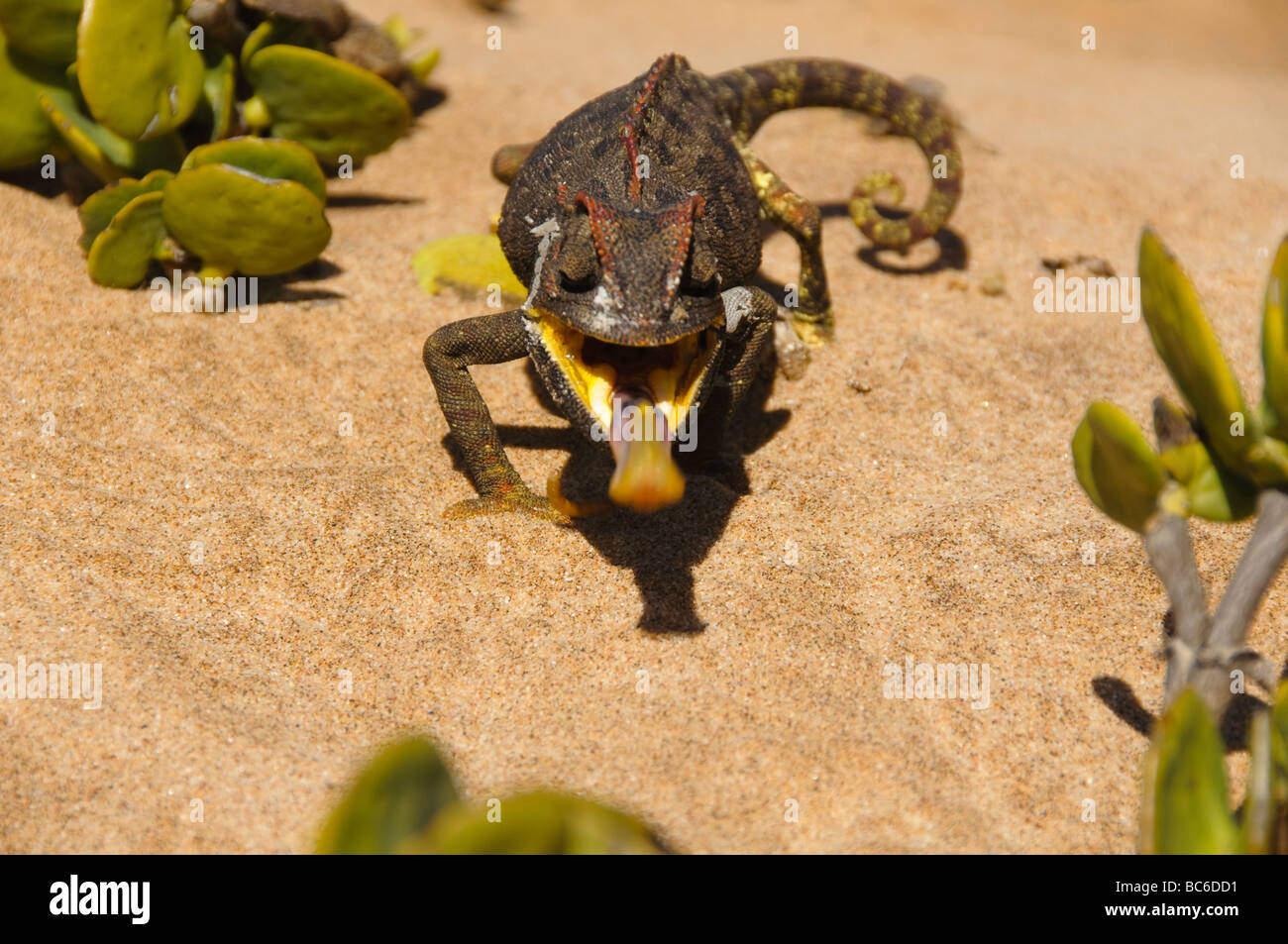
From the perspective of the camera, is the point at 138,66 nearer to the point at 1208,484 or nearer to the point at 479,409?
the point at 479,409

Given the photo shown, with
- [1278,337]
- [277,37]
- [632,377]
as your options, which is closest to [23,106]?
[277,37]

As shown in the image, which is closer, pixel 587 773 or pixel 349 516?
pixel 587 773

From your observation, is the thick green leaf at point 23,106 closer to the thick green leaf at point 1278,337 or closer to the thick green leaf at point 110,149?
the thick green leaf at point 110,149

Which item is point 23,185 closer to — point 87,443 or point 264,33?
point 264,33

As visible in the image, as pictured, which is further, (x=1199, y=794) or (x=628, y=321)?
(x=628, y=321)
